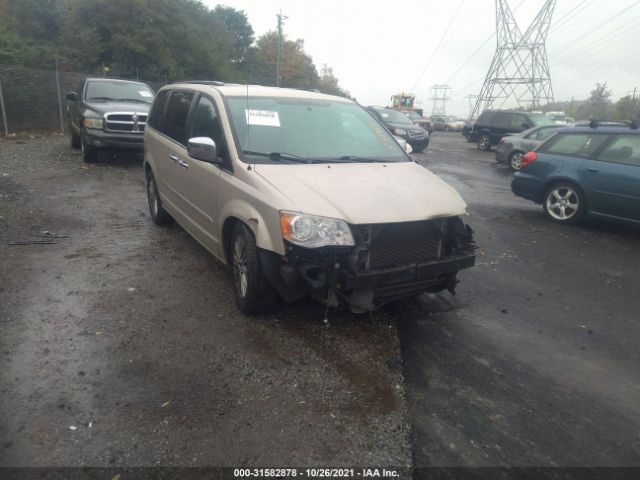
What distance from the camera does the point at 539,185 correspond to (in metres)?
8.08

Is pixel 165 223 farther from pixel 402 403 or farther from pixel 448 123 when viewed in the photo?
pixel 448 123

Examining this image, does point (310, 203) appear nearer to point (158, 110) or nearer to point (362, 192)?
point (362, 192)

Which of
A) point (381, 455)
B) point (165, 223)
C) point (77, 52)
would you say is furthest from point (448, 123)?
point (381, 455)

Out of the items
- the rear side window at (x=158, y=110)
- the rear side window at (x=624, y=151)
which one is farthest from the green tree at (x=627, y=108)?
the rear side window at (x=158, y=110)

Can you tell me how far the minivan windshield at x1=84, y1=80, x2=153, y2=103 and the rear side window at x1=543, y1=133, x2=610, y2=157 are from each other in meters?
9.68

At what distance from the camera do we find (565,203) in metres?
7.70

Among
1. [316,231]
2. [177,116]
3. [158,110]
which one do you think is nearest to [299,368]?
[316,231]

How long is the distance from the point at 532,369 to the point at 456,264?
3.11 feet

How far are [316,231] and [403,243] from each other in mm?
722

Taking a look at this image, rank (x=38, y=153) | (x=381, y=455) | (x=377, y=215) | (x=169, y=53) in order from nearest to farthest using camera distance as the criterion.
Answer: (x=381, y=455)
(x=377, y=215)
(x=38, y=153)
(x=169, y=53)

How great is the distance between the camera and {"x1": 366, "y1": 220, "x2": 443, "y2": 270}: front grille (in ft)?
11.3

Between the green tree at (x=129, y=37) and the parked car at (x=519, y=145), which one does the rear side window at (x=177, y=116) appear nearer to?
the parked car at (x=519, y=145)

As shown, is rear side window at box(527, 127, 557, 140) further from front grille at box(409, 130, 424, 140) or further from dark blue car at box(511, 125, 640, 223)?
dark blue car at box(511, 125, 640, 223)

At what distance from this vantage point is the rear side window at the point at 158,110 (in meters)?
6.06
